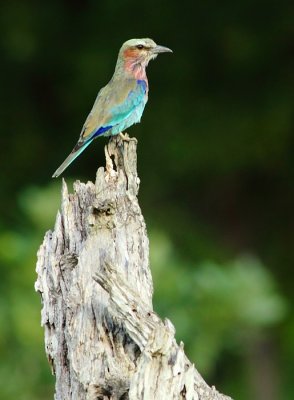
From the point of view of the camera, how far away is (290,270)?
41.5ft

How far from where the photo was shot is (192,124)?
37.8ft

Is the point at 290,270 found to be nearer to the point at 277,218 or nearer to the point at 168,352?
the point at 277,218

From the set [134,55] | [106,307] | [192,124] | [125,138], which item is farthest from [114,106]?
[192,124]

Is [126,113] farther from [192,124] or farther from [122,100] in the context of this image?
[192,124]

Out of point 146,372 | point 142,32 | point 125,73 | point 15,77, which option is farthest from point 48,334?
point 15,77

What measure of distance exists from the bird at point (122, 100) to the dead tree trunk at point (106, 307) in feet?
2.60

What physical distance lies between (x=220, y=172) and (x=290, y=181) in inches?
33.9

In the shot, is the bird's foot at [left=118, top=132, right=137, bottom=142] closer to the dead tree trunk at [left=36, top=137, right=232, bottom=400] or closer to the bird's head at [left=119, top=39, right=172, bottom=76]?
the dead tree trunk at [left=36, top=137, right=232, bottom=400]

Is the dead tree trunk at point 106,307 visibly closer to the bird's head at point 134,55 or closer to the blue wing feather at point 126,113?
the blue wing feather at point 126,113

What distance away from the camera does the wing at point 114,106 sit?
5836 mm

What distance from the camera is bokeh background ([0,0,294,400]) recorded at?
11.4 metres

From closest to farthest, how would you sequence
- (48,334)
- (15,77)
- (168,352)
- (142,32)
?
(168,352) → (48,334) → (142,32) → (15,77)

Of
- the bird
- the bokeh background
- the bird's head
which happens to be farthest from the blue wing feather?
the bokeh background

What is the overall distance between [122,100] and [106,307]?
1804mm
